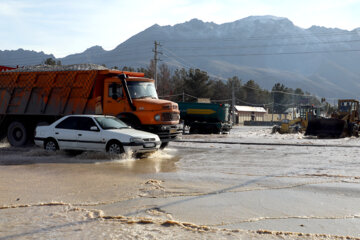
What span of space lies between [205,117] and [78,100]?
719 inches

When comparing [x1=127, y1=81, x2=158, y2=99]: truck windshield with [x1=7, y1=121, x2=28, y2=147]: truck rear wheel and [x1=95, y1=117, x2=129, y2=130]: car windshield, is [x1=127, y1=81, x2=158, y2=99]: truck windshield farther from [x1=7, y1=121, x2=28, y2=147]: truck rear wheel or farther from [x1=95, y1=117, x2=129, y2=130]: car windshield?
[x1=7, y1=121, x2=28, y2=147]: truck rear wheel

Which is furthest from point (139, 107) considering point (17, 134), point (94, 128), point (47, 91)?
point (17, 134)

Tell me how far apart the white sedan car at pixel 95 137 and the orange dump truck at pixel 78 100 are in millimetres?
1683

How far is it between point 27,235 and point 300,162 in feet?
32.6

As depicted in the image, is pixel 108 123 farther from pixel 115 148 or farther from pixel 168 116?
pixel 168 116

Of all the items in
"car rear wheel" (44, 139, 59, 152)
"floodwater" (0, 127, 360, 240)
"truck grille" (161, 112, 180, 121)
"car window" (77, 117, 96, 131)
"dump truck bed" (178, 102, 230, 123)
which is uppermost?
"dump truck bed" (178, 102, 230, 123)

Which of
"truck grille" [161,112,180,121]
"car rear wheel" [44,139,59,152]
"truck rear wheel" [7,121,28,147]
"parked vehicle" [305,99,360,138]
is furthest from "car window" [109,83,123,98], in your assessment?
"parked vehicle" [305,99,360,138]

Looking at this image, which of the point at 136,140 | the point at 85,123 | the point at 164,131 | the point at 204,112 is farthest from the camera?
the point at 204,112

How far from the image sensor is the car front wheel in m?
13.1

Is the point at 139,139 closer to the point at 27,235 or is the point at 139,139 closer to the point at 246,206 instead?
the point at 246,206

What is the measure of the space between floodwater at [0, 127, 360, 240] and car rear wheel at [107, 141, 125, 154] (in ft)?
1.83

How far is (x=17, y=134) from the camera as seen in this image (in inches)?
730

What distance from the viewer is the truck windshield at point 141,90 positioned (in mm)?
16250

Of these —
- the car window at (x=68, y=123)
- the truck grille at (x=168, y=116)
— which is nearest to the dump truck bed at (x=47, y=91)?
the car window at (x=68, y=123)
